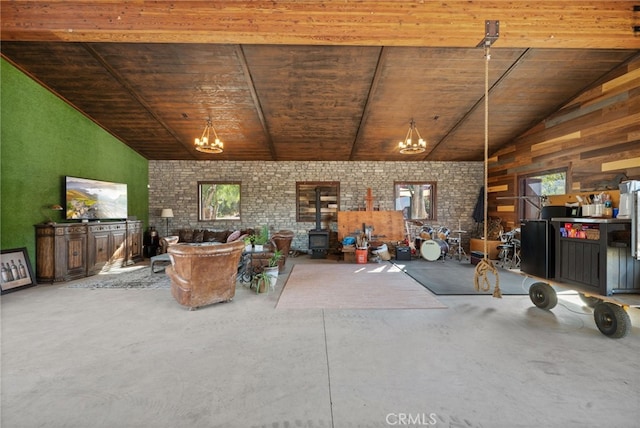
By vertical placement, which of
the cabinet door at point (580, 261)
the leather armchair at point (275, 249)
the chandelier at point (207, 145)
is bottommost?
the leather armchair at point (275, 249)

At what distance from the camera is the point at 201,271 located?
3.63 meters

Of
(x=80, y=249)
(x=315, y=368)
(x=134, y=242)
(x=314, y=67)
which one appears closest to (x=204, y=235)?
(x=134, y=242)

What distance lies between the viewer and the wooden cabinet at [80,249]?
16.5 ft

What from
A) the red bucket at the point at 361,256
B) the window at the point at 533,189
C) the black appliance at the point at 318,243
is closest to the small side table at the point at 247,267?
the red bucket at the point at 361,256

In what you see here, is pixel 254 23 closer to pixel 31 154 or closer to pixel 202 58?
pixel 202 58

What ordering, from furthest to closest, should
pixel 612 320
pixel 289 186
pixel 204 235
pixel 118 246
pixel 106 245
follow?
1. pixel 289 186
2. pixel 204 235
3. pixel 118 246
4. pixel 106 245
5. pixel 612 320

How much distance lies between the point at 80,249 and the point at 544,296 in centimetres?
839

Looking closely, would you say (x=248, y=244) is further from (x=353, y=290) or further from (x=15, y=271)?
(x=15, y=271)

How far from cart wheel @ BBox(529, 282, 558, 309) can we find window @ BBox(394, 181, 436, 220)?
5.70m

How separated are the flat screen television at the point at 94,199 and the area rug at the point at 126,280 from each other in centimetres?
150

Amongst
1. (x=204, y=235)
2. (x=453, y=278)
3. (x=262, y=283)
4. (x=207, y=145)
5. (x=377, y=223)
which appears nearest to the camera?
(x=262, y=283)

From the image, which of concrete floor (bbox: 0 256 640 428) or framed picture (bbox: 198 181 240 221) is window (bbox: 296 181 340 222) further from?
concrete floor (bbox: 0 256 640 428)

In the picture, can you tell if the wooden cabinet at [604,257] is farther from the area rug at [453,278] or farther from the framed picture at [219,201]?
the framed picture at [219,201]
